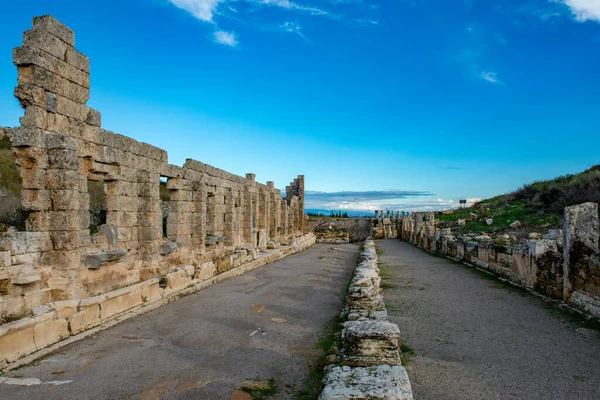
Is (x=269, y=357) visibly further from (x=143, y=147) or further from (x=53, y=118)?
(x=143, y=147)

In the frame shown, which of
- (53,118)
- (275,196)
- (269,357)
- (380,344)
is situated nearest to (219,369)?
(269,357)

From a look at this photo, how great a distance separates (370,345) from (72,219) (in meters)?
5.49

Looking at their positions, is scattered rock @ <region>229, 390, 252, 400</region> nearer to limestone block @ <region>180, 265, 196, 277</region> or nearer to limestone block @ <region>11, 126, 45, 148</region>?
limestone block @ <region>11, 126, 45, 148</region>

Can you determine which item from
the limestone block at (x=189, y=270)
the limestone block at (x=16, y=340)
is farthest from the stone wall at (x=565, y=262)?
the limestone block at (x=16, y=340)

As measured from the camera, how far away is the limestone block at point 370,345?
433cm

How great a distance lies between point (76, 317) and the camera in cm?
648

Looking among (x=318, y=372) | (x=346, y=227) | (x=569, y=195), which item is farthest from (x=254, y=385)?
(x=346, y=227)

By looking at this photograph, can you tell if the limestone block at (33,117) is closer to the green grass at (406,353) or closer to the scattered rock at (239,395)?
the scattered rock at (239,395)

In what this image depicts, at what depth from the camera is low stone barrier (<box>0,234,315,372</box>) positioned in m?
5.29

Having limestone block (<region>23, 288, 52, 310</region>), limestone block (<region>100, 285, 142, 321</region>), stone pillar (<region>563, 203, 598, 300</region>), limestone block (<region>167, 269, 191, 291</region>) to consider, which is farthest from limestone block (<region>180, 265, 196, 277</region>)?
stone pillar (<region>563, 203, 598, 300</region>)

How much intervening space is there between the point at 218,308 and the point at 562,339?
5859 mm

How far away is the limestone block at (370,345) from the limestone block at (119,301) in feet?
14.8

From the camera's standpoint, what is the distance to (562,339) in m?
6.05

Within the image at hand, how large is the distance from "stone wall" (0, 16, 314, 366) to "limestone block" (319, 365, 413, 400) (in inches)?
165
